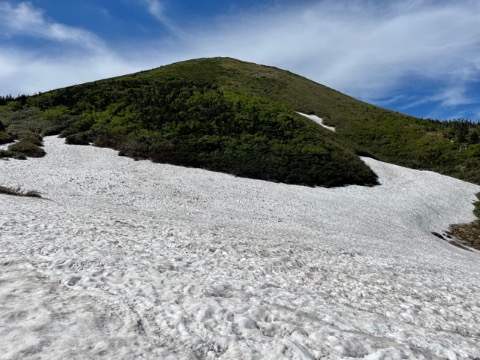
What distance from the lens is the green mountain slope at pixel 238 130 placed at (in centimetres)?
4022

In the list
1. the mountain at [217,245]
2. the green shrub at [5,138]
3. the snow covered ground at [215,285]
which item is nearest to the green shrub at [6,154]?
the mountain at [217,245]

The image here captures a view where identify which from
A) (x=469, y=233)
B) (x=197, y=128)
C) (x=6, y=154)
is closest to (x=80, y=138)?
(x=6, y=154)

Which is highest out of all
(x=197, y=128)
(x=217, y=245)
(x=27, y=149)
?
(x=197, y=128)

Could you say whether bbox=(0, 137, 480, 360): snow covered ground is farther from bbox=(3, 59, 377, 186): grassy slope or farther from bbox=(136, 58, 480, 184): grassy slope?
bbox=(136, 58, 480, 184): grassy slope

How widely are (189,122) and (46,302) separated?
43.0 meters

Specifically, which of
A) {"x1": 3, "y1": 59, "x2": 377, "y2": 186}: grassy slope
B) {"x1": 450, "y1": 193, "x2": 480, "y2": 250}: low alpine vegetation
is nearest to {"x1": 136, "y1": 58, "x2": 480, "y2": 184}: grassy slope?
{"x1": 3, "y1": 59, "x2": 377, "y2": 186}: grassy slope

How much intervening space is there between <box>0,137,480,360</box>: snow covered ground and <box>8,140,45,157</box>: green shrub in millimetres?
9284

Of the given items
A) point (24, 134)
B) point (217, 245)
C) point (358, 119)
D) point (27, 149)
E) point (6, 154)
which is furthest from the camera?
point (358, 119)

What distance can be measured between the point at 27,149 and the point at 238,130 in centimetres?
2456

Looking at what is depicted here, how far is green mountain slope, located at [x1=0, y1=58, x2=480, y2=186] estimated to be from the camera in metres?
40.2

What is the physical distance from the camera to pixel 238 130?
49719 mm

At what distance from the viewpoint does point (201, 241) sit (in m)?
14.9

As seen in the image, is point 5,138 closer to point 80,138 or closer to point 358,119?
point 80,138

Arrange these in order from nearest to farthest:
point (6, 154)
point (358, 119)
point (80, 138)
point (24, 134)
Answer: point (6, 154), point (24, 134), point (80, 138), point (358, 119)
